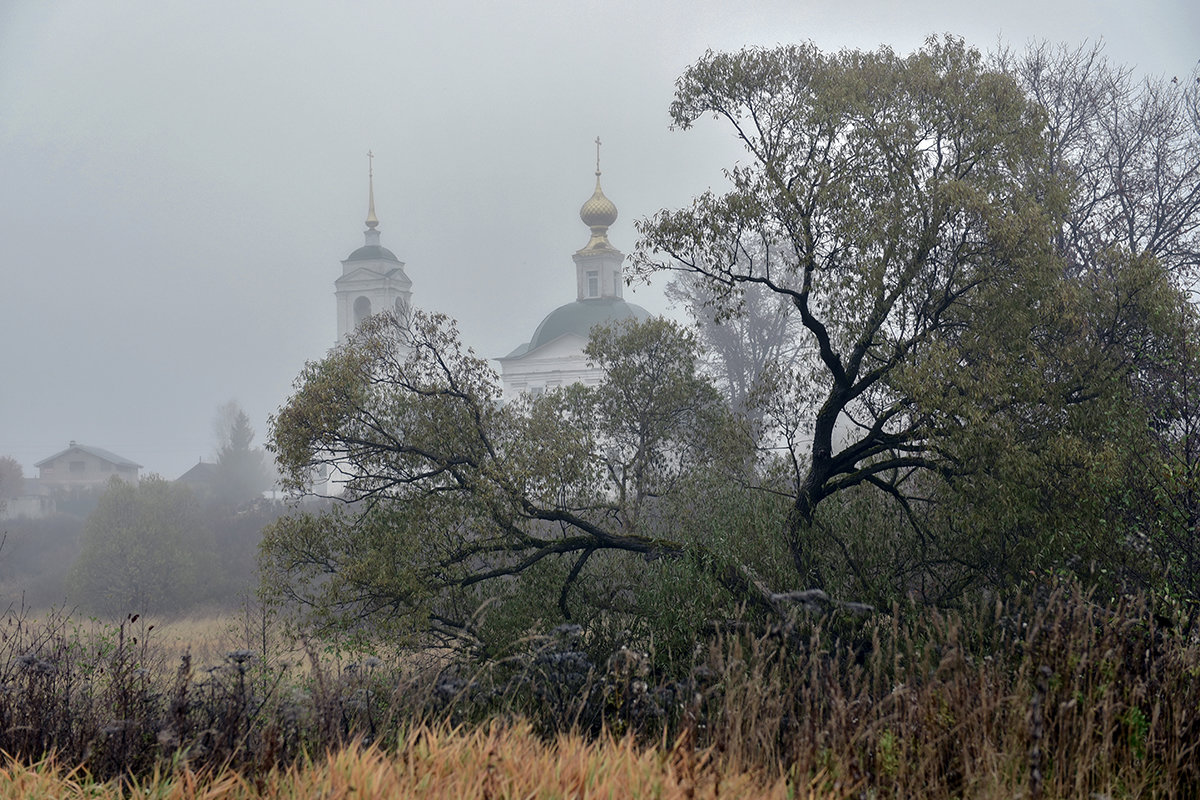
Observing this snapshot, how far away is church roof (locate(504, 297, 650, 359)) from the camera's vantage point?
62.3 metres

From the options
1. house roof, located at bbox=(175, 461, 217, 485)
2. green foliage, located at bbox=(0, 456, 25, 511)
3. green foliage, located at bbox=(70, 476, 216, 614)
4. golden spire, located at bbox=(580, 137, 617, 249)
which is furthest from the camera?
green foliage, located at bbox=(0, 456, 25, 511)

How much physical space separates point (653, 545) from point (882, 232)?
18.6 feet

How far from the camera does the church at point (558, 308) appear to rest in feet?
204

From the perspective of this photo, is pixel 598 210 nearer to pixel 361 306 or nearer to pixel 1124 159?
pixel 361 306

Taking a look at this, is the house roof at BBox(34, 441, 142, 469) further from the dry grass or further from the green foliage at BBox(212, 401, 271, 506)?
the dry grass

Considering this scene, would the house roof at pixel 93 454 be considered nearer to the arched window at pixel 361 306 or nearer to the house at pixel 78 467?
the house at pixel 78 467

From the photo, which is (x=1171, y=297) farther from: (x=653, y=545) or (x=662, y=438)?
(x=662, y=438)

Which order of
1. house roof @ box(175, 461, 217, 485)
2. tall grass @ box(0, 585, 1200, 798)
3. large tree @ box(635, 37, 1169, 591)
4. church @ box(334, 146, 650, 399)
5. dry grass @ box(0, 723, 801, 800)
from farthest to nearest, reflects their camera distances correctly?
1. house roof @ box(175, 461, 217, 485)
2. church @ box(334, 146, 650, 399)
3. large tree @ box(635, 37, 1169, 591)
4. tall grass @ box(0, 585, 1200, 798)
5. dry grass @ box(0, 723, 801, 800)

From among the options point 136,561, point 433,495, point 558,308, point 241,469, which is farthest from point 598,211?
point 433,495

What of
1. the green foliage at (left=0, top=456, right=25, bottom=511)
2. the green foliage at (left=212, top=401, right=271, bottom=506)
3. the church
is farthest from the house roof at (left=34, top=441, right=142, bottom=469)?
the church

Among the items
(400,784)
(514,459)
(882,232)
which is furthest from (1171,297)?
(400,784)

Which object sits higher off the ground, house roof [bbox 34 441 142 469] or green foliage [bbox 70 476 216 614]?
house roof [bbox 34 441 142 469]

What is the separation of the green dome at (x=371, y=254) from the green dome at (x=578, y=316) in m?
16.8

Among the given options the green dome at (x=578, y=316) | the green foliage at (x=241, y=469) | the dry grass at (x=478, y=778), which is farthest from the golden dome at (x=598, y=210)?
the dry grass at (x=478, y=778)
